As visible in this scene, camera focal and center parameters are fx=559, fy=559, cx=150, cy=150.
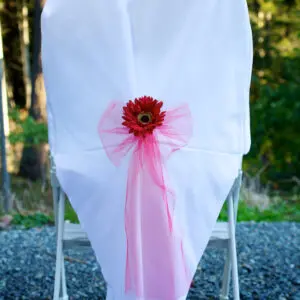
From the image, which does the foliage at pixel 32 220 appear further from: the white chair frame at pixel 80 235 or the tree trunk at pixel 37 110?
the white chair frame at pixel 80 235

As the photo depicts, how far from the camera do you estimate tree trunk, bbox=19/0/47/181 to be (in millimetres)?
7609

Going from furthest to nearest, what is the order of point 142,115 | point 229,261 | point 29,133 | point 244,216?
point 29,133, point 244,216, point 229,261, point 142,115

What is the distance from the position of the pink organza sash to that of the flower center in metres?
0.06

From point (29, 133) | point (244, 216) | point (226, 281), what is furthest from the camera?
point (29, 133)

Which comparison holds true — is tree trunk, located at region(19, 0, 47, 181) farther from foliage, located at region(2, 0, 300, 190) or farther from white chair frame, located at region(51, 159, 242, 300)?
white chair frame, located at region(51, 159, 242, 300)

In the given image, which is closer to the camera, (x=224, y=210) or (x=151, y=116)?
(x=151, y=116)

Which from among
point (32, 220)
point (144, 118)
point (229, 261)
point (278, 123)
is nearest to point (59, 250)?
point (144, 118)

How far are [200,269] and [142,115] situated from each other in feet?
6.30

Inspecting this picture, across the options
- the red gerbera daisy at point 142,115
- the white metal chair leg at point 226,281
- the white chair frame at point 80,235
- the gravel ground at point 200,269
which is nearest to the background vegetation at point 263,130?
the gravel ground at point 200,269

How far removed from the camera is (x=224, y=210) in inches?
226

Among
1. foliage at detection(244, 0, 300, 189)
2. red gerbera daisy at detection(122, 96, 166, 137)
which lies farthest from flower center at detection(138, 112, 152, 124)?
foliage at detection(244, 0, 300, 189)

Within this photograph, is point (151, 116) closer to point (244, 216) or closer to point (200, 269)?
point (200, 269)

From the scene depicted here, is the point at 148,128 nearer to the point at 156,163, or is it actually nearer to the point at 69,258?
the point at 156,163

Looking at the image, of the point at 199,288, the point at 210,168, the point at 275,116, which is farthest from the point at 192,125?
the point at 275,116
